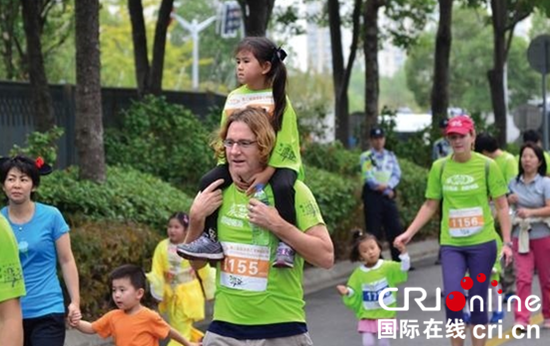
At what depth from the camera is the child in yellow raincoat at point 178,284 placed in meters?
A: 11.3

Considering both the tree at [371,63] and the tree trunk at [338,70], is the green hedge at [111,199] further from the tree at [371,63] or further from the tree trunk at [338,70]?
the tree trunk at [338,70]

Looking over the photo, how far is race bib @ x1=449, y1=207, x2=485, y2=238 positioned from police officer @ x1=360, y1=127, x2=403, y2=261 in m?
7.04

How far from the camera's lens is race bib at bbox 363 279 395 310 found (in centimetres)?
1097

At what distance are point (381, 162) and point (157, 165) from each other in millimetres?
2913

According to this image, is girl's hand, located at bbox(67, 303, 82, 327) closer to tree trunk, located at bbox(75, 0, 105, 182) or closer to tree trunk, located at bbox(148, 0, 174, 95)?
tree trunk, located at bbox(75, 0, 105, 182)

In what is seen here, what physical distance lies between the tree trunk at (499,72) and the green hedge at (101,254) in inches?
685

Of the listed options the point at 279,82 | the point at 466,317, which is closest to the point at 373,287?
the point at 466,317

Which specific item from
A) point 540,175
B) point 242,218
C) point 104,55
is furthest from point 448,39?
point 104,55

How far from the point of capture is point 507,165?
13547 mm

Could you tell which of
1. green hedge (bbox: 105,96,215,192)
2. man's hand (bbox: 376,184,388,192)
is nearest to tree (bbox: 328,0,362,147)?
green hedge (bbox: 105,96,215,192)

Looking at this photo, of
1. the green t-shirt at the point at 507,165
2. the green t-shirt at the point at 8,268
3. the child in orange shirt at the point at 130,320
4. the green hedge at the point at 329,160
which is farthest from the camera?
the green hedge at the point at 329,160

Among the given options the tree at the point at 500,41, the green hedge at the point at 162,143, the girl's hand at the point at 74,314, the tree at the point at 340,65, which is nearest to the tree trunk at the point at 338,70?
the tree at the point at 340,65

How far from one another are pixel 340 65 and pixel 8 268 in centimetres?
2251

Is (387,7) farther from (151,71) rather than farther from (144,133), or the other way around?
(144,133)
